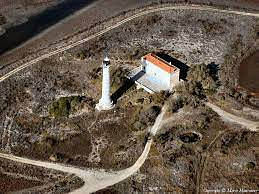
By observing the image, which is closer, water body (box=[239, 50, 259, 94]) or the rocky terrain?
the rocky terrain

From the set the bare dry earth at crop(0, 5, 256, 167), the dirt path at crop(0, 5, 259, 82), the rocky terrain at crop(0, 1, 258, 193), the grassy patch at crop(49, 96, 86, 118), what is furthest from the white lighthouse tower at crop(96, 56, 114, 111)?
the dirt path at crop(0, 5, 259, 82)

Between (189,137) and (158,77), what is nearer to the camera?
(189,137)

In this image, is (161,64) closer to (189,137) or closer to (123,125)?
(123,125)

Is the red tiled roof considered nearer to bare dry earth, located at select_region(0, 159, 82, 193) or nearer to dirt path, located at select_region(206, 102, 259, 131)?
dirt path, located at select_region(206, 102, 259, 131)

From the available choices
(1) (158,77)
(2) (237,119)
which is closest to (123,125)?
(1) (158,77)

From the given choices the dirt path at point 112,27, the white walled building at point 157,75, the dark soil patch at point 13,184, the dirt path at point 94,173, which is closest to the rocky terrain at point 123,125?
the dark soil patch at point 13,184

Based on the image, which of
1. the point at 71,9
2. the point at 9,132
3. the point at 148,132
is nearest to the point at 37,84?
the point at 9,132
